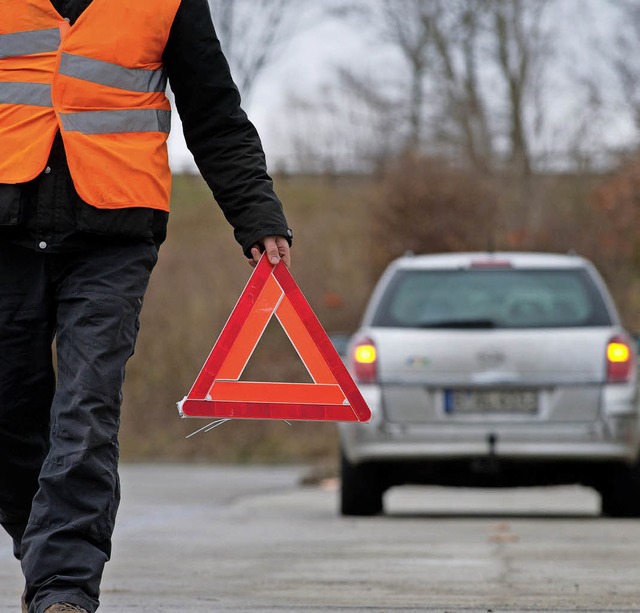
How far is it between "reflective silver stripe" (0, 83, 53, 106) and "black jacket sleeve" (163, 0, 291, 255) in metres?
0.40

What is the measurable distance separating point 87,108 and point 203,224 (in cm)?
3290

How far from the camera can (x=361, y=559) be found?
7.84m

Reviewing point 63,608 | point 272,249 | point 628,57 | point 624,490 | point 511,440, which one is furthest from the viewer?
point 628,57

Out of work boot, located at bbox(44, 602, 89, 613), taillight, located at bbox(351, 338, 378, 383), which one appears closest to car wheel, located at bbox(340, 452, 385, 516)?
taillight, located at bbox(351, 338, 378, 383)

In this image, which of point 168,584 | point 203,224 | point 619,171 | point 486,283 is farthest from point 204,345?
point 168,584

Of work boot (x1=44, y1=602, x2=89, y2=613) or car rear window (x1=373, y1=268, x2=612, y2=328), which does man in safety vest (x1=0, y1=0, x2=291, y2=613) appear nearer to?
work boot (x1=44, y1=602, x2=89, y2=613)

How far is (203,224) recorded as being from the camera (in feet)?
124

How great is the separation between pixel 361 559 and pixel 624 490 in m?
3.40

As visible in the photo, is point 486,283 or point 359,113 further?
point 359,113

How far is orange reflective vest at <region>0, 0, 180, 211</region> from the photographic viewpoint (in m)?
4.98

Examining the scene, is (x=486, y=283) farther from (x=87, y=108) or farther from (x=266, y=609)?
(x=87, y=108)

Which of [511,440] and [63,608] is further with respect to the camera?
[511,440]

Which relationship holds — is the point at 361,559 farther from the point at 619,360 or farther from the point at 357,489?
the point at 619,360

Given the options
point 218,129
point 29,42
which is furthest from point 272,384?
point 29,42
